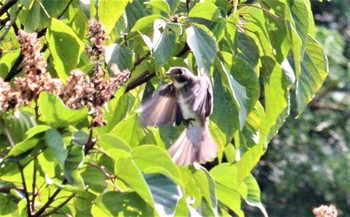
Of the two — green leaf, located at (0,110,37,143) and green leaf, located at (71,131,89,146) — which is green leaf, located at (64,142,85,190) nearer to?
green leaf, located at (71,131,89,146)

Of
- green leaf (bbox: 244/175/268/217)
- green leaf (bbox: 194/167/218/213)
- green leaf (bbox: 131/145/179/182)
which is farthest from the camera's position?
green leaf (bbox: 244/175/268/217)

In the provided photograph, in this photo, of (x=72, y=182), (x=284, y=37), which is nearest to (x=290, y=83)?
(x=284, y=37)

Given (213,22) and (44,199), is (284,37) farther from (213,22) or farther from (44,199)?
(44,199)

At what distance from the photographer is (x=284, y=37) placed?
108 inches

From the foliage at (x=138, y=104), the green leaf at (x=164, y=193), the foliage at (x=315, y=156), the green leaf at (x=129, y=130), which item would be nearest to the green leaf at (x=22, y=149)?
the foliage at (x=138, y=104)

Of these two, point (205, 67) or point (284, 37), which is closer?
point (205, 67)

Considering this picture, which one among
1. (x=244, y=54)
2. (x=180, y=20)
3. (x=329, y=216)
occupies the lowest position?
(x=329, y=216)

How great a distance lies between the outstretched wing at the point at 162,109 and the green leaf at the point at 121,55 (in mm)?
136

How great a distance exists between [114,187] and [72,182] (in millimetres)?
173

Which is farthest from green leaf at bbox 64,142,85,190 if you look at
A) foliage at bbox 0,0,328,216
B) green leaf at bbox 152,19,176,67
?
green leaf at bbox 152,19,176,67

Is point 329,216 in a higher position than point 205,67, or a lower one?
lower

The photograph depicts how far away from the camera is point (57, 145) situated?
2082 millimetres

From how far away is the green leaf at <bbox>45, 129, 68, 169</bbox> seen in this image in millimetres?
2064

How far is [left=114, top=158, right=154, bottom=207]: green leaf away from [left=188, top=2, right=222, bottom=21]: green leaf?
1.81 ft
